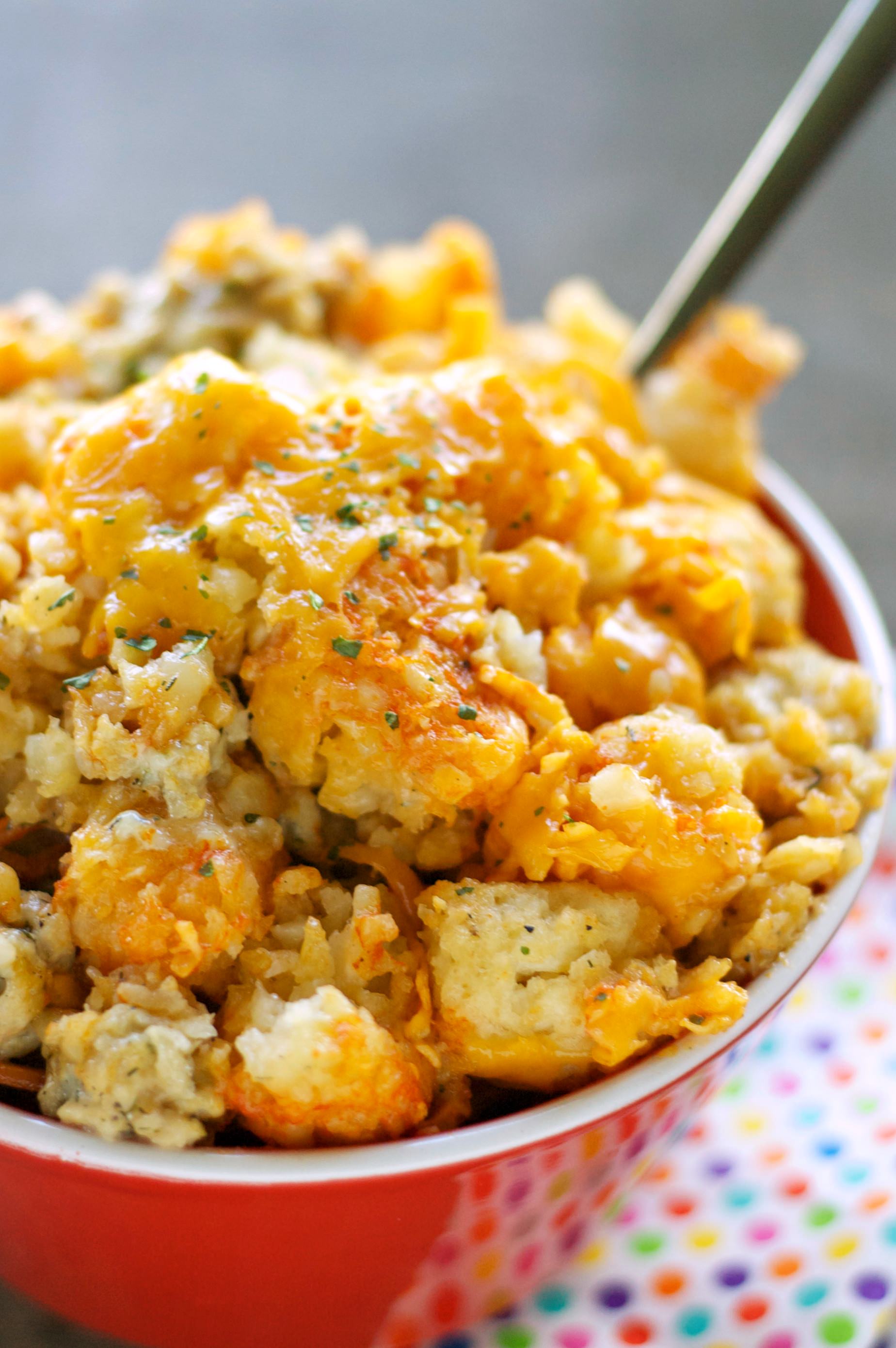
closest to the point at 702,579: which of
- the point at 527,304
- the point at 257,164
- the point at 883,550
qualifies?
the point at 883,550

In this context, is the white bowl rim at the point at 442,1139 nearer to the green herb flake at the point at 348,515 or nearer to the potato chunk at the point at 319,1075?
the potato chunk at the point at 319,1075

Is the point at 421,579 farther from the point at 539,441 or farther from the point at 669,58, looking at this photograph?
the point at 669,58

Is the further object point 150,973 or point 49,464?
point 49,464

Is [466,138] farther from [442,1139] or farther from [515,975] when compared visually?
[442,1139]

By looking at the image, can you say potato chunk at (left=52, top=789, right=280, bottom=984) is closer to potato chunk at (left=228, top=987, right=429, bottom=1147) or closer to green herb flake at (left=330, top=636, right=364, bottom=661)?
potato chunk at (left=228, top=987, right=429, bottom=1147)

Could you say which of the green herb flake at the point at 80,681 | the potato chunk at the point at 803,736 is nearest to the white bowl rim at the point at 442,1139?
the potato chunk at the point at 803,736

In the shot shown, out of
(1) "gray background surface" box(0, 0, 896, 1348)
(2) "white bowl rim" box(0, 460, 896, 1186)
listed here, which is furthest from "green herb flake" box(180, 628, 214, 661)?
(1) "gray background surface" box(0, 0, 896, 1348)

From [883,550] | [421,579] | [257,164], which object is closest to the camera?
[421,579]

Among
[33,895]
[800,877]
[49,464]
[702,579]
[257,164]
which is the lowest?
[257,164]

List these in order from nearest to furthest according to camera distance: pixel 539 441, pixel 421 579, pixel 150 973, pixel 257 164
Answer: pixel 150 973 < pixel 421 579 < pixel 539 441 < pixel 257 164
